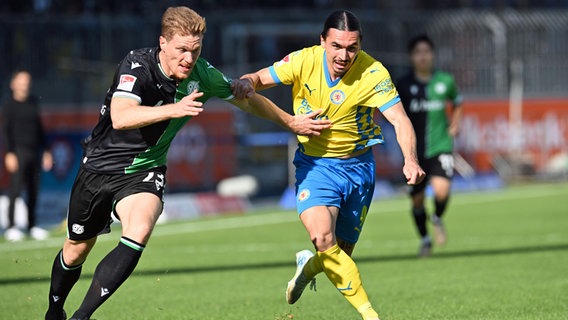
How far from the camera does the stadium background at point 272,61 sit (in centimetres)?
2364

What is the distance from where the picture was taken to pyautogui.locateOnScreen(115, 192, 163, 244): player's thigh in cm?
662

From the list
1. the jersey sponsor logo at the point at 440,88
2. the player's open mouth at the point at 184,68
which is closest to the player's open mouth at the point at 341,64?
the player's open mouth at the point at 184,68

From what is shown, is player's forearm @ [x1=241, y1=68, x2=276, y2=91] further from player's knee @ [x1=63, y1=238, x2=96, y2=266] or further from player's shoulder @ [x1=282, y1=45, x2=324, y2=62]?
player's knee @ [x1=63, y1=238, x2=96, y2=266]

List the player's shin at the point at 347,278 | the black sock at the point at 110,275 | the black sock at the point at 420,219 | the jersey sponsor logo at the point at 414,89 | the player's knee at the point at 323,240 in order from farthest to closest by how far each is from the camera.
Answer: the jersey sponsor logo at the point at 414,89
the black sock at the point at 420,219
the player's knee at the point at 323,240
the player's shin at the point at 347,278
the black sock at the point at 110,275

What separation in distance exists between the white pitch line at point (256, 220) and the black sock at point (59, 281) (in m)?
7.06

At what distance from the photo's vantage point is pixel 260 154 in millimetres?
26219

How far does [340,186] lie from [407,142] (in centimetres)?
64

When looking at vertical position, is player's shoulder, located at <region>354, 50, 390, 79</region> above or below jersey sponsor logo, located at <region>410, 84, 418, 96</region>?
above

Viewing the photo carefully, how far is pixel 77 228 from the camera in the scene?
709cm

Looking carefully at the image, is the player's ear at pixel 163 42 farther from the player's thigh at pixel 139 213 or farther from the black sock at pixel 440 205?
the black sock at pixel 440 205

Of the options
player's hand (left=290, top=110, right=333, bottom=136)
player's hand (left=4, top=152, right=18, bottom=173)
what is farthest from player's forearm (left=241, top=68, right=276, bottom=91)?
player's hand (left=4, top=152, right=18, bottom=173)

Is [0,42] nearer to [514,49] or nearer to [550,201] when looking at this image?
[550,201]

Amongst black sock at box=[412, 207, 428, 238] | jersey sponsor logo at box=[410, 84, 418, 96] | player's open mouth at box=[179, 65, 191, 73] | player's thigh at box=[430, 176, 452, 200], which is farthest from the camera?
jersey sponsor logo at box=[410, 84, 418, 96]

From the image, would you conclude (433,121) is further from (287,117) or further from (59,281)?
(59,281)
